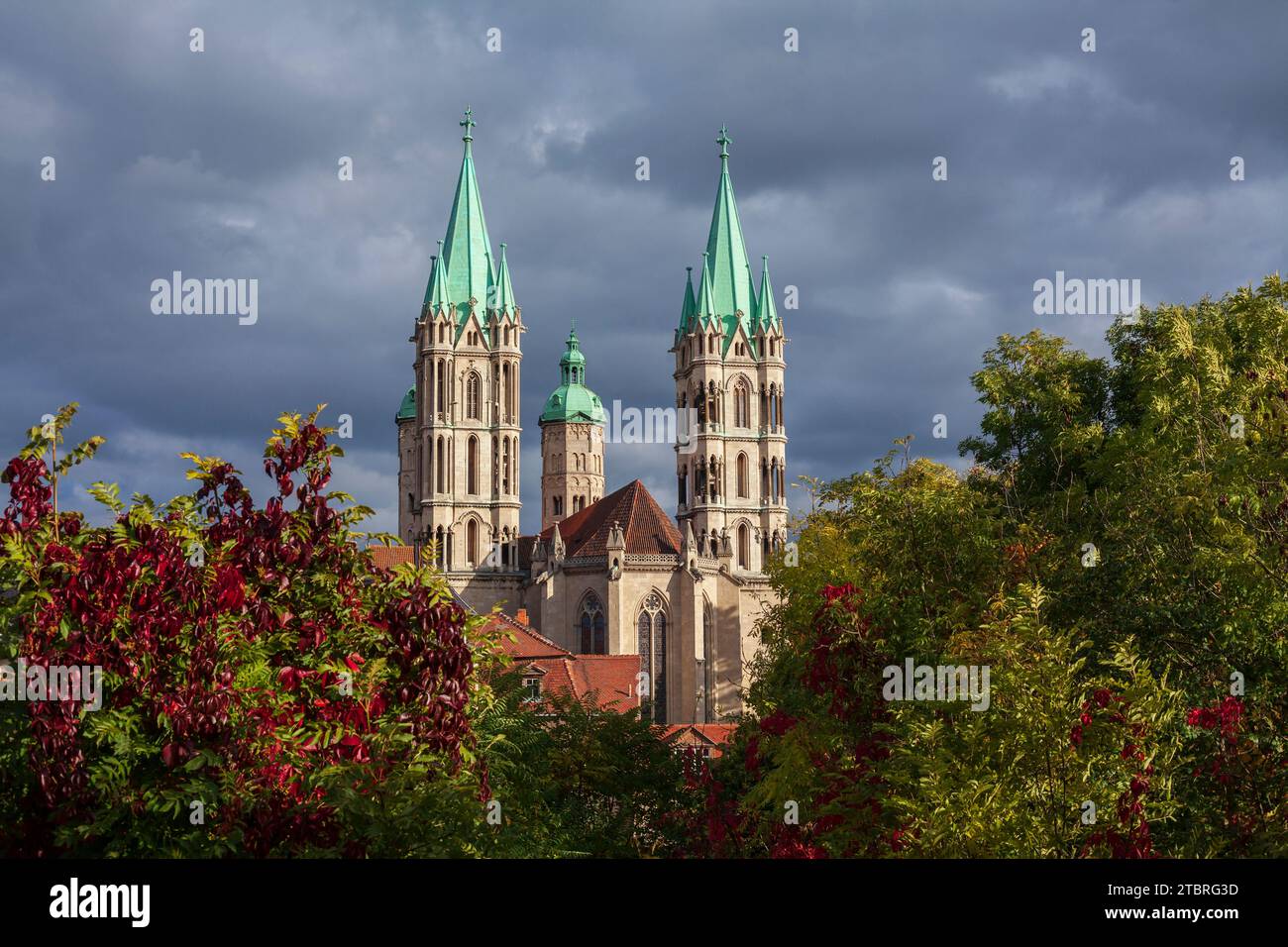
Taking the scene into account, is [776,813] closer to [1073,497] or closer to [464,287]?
[1073,497]

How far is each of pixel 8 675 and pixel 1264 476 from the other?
14.5 metres

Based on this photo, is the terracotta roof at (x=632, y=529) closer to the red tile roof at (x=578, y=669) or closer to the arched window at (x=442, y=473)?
the arched window at (x=442, y=473)

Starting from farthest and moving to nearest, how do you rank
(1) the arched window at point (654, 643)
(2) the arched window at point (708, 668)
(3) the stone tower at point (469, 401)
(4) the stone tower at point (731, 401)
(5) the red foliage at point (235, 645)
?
1. (4) the stone tower at point (731, 401)
2. (3) the stone tower at point (469, 401)
3. (2) the arched window at point (708, 668)
4. (1) the arched window at point (654, 643)
5. (5) the red foliage at point (235, 645)

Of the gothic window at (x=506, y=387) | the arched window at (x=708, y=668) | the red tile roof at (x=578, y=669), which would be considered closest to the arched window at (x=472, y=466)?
the gothic window at (x=506, y=387)

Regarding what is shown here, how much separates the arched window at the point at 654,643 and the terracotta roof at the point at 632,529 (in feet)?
10.0

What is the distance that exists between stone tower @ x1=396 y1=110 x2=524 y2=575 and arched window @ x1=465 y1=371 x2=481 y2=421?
6cm

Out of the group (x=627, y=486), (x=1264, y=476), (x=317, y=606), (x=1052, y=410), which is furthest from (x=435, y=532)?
(x=317, y=606)

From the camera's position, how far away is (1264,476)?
17.5m

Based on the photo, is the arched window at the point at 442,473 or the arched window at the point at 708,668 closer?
the arched window at the point at 708,668

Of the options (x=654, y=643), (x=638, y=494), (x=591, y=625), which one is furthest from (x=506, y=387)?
(x=654, y=643)

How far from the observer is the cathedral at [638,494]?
8125cm

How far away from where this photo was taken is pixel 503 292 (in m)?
93.6

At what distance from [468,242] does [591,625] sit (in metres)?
29.1

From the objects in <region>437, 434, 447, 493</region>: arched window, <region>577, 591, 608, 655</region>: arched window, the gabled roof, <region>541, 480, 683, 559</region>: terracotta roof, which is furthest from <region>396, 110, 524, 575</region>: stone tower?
the gabled roof
